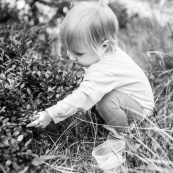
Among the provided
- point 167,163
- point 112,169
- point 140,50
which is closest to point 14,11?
point 140,50

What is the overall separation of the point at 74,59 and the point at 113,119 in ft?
1.76

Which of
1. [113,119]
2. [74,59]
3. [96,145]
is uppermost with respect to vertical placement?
[74,59]

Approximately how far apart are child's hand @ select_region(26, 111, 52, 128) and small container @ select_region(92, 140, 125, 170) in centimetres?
42

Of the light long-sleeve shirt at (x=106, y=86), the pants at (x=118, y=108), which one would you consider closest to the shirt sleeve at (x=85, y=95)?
the light long-sleeve shirt at (x=106, y=86)

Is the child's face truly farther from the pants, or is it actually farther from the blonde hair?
the pants

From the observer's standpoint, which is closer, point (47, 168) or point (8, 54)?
point (47, 168)

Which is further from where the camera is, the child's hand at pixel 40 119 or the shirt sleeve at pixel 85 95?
the shirt sleeve at pixel 85 95

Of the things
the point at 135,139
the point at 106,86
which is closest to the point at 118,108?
the point at 106,86

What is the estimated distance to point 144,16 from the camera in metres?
5.50

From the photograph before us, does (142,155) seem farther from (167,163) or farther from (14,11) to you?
(14,11)

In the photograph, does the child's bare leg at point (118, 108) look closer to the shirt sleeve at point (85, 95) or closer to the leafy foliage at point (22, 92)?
the shirt sleeve at point (85, 95)

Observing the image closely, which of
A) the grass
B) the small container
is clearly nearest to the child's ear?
the grass

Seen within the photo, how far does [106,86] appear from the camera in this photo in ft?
7.78

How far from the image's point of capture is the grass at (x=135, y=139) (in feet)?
6.58
